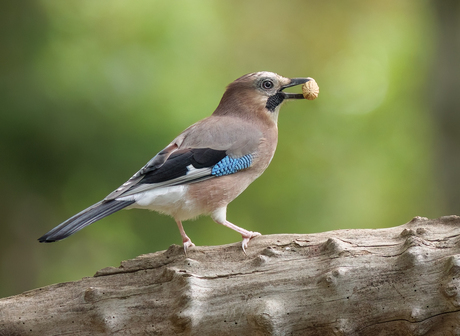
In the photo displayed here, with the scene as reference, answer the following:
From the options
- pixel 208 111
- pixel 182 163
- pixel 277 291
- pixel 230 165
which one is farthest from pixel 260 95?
pixel 208 111

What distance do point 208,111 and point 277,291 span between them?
10.7 ft

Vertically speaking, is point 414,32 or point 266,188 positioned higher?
point 414,32

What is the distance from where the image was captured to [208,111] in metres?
5.83

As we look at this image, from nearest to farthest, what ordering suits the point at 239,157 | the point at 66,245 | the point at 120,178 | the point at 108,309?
the point at 108,309 → the point at 239,157 → the point at 120,178 → the point at 66,245

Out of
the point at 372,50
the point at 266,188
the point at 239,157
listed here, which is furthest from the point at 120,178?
the point at 372,50

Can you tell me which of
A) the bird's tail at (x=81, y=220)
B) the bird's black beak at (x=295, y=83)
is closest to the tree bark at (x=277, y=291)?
the bird's tail at (x=81, y=220)

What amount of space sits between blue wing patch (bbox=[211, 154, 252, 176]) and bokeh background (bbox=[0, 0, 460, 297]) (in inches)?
74.7

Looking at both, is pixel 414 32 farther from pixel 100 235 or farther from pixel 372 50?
pixel 100 235

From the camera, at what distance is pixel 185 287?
302cm

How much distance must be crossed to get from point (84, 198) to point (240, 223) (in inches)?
67.0

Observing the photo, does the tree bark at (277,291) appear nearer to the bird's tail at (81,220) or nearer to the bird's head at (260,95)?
the bird's tail at (81,220)

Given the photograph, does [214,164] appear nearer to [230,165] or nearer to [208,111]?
[230,165]

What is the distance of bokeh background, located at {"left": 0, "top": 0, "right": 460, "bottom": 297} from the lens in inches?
216

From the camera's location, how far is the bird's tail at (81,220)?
2.91 metres
